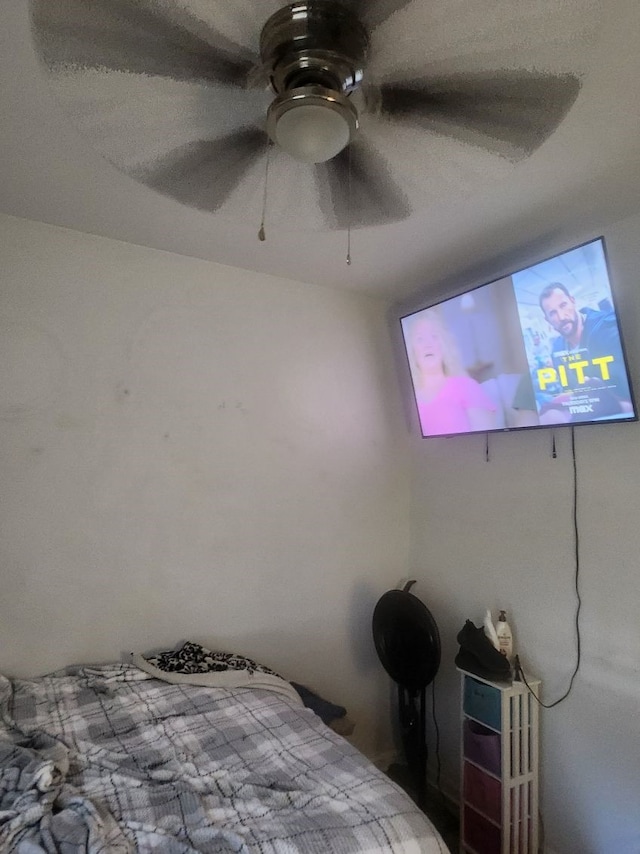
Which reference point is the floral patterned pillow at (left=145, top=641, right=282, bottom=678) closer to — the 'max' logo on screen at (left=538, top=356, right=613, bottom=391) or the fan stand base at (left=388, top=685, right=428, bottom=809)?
the fan stand base at (left=388, top=685, right=428, bottom=809)

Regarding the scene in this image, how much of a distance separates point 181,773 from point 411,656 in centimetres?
114

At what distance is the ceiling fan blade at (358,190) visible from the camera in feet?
3.90

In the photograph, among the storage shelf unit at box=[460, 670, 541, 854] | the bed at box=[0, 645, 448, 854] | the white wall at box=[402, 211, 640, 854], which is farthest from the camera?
the storage shelf unit at box=[460, 670, 541, 854]

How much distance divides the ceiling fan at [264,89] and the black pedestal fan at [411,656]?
1.82 m

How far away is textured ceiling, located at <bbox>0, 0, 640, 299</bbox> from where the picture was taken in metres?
0.89

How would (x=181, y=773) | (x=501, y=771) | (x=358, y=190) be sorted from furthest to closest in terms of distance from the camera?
1. (x=501, y=771)
2. (x=181, y=773)
3. (x=358, y=190)

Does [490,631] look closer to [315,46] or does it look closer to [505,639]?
[505,639]

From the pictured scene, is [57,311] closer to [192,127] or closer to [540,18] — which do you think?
[192,127]

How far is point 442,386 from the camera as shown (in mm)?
2471

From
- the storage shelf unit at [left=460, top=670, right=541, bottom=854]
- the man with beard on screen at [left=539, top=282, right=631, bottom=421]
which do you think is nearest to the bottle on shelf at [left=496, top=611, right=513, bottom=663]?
the storage shelf unit at [left=460, top=670, right=541, bottom=854]

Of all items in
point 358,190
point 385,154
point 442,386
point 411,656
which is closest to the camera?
point 385,154

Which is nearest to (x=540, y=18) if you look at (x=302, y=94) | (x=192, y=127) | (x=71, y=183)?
(x=302, y=94)

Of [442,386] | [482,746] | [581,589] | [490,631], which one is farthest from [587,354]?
[482,746]

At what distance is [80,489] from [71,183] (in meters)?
1.16
